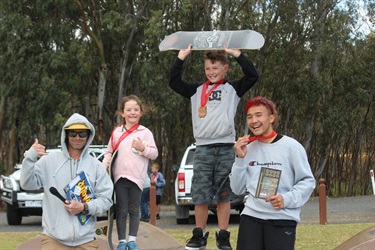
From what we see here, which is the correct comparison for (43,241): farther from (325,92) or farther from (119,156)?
(325,92)

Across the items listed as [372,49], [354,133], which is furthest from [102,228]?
[354,133]

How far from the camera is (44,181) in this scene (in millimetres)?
6621

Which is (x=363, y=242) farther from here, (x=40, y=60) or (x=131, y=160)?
(x=40, y=60)

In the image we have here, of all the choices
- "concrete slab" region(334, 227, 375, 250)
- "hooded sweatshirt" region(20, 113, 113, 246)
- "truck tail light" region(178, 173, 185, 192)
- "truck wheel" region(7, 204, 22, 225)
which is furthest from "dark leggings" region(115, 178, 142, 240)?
"truck wheel" region(7, 204, 22, 225)

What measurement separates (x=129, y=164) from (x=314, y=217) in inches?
554

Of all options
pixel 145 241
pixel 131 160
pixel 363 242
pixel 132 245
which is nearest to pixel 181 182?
pixel 145 241

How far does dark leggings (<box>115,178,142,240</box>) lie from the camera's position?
8.30 m

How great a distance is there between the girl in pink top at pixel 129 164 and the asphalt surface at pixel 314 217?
29.8 ft

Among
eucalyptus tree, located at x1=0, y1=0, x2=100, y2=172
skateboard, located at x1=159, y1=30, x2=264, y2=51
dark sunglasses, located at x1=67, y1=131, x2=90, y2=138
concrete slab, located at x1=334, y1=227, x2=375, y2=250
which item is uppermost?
eucalyptus tree, located at x1=0, y1=0, x2=100, y2=172

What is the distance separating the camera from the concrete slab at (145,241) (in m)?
9.11

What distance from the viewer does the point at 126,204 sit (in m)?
8.33

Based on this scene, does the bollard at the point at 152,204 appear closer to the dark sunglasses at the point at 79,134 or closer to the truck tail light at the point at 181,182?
the truck tail light at the point at 181,182

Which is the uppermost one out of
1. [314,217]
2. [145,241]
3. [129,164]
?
[129,164]

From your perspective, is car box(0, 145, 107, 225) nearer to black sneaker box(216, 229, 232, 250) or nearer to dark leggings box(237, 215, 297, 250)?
black sneaker box(216, 229, 232, 250)
